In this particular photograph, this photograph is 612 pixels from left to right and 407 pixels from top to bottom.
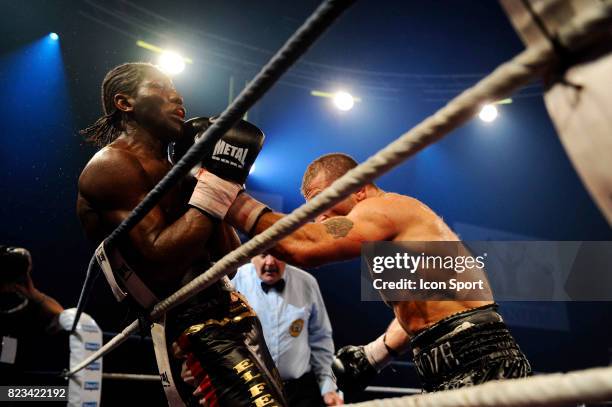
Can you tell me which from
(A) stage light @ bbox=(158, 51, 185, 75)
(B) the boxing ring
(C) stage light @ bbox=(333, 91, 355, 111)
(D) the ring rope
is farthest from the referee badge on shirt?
(C) stage light @ bbox=(333, 91, 355, 111)

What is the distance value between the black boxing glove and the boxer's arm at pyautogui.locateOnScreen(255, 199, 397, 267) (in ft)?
0.19

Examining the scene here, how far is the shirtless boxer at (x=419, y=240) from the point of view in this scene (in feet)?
4.48

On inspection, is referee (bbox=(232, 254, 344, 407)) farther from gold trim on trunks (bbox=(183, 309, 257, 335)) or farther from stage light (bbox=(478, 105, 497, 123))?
stage light (bbox=(478, 105, 497, 123))

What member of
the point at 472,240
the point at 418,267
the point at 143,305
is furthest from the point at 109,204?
A: the point at 472,240

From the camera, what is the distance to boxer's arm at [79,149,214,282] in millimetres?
1200

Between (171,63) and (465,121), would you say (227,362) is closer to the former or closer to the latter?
(465,121)

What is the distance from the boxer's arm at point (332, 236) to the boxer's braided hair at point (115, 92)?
0.63m

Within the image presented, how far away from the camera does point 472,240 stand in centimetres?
616

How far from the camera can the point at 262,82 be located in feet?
2.49

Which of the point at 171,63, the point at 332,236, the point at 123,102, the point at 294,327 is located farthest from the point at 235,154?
the point at 171,63

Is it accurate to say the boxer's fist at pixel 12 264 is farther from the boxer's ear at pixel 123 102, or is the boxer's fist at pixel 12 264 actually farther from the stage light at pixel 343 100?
the stage light at pixel 343 100

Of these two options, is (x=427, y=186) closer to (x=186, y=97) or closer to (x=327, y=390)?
(x=186, y=97)

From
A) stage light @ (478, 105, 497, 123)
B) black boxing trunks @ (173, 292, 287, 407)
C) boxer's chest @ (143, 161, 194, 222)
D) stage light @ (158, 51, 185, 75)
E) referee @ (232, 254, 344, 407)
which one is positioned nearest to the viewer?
black boxing trunks @ (173, 292, 287, 407)

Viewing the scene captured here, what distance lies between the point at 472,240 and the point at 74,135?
15.1 feet
